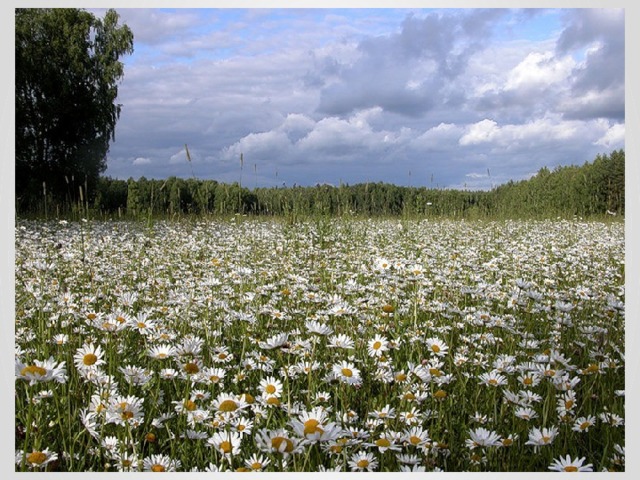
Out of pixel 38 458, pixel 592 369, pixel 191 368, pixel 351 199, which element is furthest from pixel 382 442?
pixel 351 199

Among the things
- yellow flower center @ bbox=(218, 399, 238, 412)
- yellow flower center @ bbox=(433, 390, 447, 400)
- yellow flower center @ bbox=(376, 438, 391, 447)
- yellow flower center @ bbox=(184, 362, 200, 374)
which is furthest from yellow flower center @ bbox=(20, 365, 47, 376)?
yellow flower center @ bbox=(433, 390, 447, 400)

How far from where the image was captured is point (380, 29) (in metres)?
2.19

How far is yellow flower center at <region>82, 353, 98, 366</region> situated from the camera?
163 centimetres

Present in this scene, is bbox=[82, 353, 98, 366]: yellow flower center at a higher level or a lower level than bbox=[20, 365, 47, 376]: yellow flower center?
lower

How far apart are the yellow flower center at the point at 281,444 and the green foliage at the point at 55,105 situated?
13.2ft

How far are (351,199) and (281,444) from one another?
7.01 m

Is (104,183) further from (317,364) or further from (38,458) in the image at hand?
(38,458)

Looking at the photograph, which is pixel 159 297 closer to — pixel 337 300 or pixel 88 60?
pixel 337 300

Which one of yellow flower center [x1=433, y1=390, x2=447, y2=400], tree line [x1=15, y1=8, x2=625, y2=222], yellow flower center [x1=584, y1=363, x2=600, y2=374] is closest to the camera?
yellow flower center [x1=433, y1=390, x2=447, y2=400]

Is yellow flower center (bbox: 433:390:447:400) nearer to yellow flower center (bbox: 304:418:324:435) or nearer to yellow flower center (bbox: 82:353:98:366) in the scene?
yellow flower center (bbox: 304:418:324:435)

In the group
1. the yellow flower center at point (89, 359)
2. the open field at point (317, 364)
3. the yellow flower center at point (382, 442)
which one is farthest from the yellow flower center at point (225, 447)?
the yellow flower center at point (89, 359)

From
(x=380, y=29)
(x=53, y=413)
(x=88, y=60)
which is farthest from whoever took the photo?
(x=88, y=60)

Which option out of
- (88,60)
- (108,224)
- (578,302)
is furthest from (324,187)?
(578,302)

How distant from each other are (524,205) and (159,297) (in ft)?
24.7
